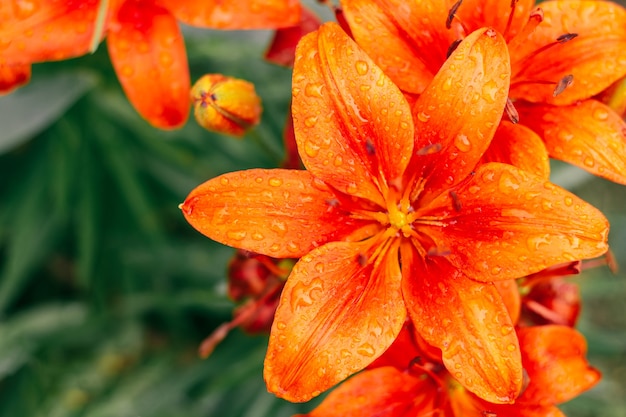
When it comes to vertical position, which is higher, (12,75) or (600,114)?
(600,114)

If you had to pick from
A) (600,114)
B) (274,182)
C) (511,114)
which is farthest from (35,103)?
(600,114)

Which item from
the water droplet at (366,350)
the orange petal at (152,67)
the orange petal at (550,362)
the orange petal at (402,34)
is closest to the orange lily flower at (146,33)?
the orange petal at (152,67)

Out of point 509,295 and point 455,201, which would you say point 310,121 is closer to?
point 455,201

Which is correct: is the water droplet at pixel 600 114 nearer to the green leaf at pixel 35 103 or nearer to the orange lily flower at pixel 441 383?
the orange lily flower at pixel 441 383

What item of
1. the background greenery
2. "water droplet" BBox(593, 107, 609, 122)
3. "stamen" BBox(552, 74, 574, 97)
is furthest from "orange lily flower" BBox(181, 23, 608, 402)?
the background greenery

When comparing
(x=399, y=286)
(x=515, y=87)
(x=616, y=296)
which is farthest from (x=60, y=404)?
(x=616, y=296)

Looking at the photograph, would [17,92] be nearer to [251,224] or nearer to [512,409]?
[251,224]
